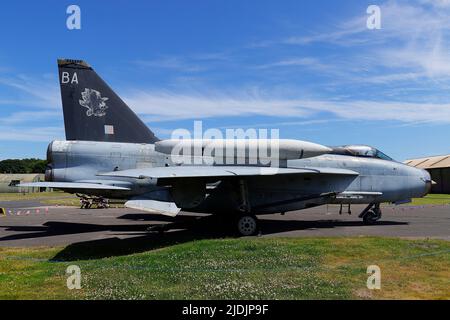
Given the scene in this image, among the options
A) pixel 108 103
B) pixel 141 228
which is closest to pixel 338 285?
pixel 141 228

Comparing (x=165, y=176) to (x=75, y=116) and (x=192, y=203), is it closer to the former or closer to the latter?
(x=192, y=203)

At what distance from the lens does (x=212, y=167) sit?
495 inches

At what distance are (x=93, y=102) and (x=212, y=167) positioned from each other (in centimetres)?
526

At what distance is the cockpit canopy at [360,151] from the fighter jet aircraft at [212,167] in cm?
4

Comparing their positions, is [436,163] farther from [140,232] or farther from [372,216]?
[140,232]

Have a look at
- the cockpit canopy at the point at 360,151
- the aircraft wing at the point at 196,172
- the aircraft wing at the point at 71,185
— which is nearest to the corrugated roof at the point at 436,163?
the cockpit canopy at the point at 360,151

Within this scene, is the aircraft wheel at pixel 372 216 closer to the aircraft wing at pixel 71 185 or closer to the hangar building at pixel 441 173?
the aircraft wing at pixel 71 185

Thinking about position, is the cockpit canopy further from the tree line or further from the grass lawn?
the tree line

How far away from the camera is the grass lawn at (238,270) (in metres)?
5.96

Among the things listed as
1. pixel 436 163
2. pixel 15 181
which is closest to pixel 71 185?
pixel 436 163

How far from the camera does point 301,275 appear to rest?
22.5 feet

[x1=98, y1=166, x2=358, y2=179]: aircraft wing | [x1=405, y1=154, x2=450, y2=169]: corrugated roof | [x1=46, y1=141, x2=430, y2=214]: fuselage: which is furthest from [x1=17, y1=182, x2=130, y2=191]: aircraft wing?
[x1=405, y1=154, x2=450, y2=169]: corrugated roof

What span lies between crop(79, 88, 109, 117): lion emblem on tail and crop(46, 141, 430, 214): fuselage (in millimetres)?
1136

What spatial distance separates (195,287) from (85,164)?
8927mm
